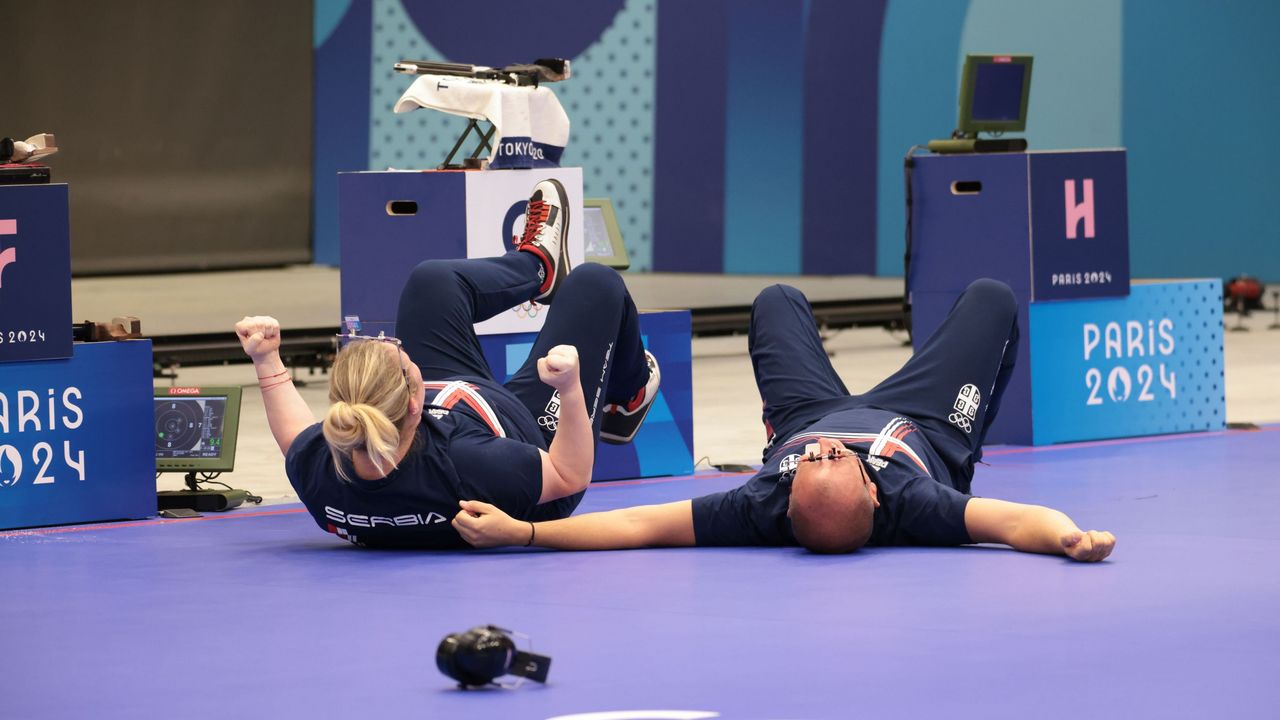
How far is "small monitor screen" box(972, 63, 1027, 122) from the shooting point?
22.1 feet

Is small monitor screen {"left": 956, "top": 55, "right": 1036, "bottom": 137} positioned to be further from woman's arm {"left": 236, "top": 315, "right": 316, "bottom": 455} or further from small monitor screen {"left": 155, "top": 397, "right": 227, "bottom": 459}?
woman's arm {"left": 236, "top": 315, "right": 316, "bottom": 455}

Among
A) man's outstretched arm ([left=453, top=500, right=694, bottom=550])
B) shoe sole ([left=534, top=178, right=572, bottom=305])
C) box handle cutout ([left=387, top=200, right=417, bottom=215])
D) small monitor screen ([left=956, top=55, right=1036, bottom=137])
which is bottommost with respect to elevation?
man's outstretched arm ([left=453, top=500, right=694, bottom=550])

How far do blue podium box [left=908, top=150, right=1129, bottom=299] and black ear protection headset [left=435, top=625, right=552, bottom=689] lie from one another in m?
3.70

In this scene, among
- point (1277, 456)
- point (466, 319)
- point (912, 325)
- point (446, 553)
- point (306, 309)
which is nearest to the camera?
point (446, 553)

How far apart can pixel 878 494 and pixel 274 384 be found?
1389mm

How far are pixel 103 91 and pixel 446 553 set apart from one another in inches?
435

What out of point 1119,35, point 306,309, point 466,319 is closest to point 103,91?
point 306,309

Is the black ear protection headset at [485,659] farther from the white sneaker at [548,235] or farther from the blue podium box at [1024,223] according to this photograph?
the blue podium box at [1024,223]

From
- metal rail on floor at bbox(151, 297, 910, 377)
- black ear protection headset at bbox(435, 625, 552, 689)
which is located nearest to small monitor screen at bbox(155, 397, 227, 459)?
black ear protection headset at bbox(435, 625, 552, 689)

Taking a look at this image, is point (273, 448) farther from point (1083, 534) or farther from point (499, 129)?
point (1083, 534)

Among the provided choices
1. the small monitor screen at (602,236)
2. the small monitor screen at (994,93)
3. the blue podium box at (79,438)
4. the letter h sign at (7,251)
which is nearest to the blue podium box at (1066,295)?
the small monitor screen at (994,93)

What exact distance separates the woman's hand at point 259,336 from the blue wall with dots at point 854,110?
8.68 meters

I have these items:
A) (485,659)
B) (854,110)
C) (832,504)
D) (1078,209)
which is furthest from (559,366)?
(854,110)

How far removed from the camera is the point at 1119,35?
491 inches
